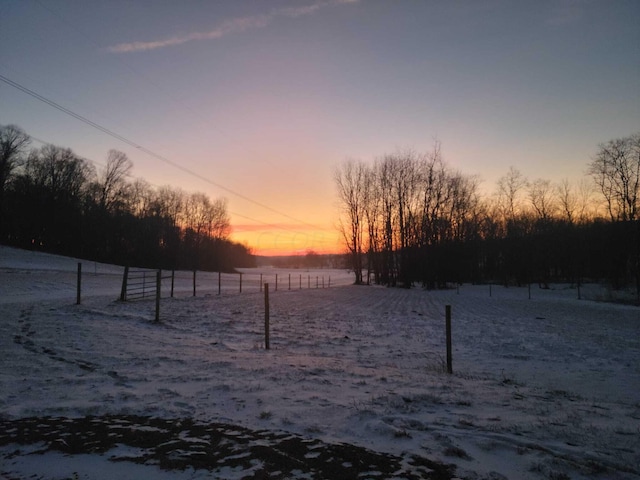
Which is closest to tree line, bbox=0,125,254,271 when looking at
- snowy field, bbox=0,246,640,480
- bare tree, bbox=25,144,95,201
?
bare tree, bbox=25,144,95,201

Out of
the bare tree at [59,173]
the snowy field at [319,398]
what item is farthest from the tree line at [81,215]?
the snowy field at [319,398]

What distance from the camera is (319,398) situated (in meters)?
4.65

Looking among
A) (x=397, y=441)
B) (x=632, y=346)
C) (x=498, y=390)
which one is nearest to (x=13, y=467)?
(x=397, y=441)

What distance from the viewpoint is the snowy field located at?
3.02 meters

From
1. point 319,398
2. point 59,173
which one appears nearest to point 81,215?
point 59,173

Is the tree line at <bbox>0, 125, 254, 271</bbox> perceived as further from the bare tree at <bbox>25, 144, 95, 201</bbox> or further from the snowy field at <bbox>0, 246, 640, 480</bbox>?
the snowy field at <bbox>0, 246, 640, 480</bbox>

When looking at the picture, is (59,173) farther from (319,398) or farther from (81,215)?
(319,398)

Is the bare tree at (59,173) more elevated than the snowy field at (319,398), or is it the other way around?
the bare tree at (59,173)

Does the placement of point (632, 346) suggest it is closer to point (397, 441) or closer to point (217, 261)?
point (397, 441)

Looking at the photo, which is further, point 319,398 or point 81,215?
point 81,215

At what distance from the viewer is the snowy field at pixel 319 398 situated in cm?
302

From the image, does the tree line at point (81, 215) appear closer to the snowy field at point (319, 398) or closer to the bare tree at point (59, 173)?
the bare tree at point (59, 173)

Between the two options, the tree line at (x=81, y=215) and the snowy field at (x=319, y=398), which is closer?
the snowy field at (x=319, y=398)

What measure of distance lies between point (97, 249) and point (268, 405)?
6188 centimetres
